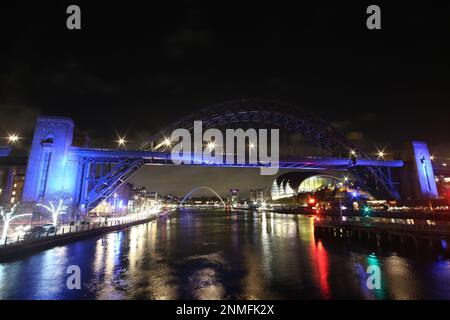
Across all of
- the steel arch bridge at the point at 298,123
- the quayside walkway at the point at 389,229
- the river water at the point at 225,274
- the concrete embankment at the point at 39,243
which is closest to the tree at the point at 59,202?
the concrete embankment at the point at 39,243

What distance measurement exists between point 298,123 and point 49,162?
48165 millimetres

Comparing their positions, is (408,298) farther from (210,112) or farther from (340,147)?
(340,147)

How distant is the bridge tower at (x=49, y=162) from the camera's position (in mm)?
34562

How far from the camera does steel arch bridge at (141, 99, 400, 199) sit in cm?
5325

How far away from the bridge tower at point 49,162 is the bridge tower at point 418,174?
63689mm

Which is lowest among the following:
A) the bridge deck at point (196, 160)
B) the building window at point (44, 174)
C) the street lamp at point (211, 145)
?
the building window at point (44, 174)

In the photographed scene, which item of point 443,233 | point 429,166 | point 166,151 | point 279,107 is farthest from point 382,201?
point 166,151

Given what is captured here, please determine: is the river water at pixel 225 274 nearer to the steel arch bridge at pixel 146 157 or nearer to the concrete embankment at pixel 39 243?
the concrete embankment at pixel 39 243

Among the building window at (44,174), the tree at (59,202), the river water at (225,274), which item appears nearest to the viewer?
the river water at (225,274)

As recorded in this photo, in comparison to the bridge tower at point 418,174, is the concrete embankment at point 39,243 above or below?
below

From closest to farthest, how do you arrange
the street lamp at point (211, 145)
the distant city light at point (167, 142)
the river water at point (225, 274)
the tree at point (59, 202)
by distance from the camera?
1. the river water at point (225, 274)
2. the tree at point (59, 202)
3. the distant city light at point (167, 142)
4. the street lamp at point (211, 145)

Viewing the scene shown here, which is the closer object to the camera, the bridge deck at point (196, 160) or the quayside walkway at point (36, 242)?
the quayside walkway at point (36, 242)

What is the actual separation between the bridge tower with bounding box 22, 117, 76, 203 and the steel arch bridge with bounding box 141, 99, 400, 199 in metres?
20.2
